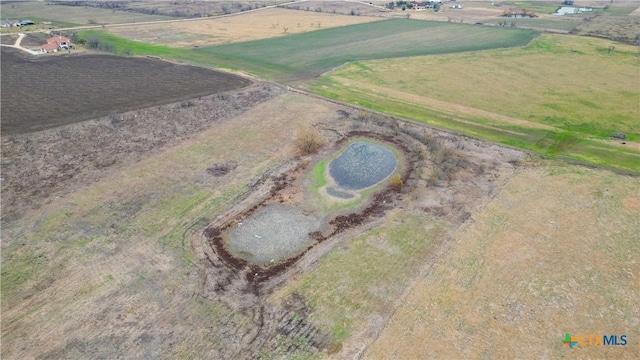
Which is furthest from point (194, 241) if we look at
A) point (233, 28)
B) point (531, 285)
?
point (233, 28)

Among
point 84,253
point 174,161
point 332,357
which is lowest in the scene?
point 332,357

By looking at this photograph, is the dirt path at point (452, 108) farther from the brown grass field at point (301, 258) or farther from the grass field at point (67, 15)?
the grass field at point (67, 15)

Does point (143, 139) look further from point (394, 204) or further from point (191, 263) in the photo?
point (394, 204)


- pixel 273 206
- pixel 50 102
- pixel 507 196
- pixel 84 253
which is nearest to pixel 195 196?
pixel 273 206

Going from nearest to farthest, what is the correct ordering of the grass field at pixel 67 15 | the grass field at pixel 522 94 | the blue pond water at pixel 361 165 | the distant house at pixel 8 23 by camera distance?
the blue pond water at pixel 361 165, the grass field at pixel 522 94, the distant house at pixel 8 23, the grass field at pixel 67 15

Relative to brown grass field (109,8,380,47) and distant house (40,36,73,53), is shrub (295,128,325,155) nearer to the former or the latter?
brown grass field (109,8,380,47)

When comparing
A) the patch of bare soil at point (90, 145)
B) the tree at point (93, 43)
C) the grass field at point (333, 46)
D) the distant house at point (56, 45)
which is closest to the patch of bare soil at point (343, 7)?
the grass field at point (333, 46)

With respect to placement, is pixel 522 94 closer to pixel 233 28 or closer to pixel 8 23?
pixel 233 28
